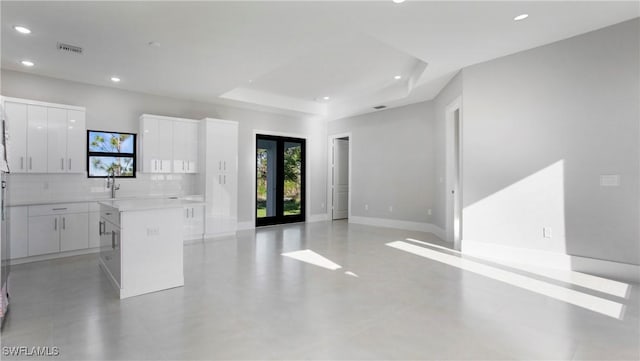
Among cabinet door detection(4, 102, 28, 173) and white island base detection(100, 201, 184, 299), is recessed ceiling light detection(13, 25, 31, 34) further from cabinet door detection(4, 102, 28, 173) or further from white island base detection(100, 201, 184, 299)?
white island base detection(100, 201, 184, 299)

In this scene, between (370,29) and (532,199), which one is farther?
(532,199)

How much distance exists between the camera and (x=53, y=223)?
4.67 m

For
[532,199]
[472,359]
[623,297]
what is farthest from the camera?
[532,199]

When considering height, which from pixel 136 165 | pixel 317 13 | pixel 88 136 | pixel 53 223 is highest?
pixel 317 13

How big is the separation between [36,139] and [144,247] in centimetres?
306

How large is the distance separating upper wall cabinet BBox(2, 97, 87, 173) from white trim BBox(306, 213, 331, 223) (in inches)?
199

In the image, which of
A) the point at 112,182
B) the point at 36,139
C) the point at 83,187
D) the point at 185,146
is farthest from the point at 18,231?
the point at 185,146

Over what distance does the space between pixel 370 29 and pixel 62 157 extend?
194 inches

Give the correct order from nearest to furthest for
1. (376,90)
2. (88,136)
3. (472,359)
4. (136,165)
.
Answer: (472,359) < (88,136) < (136,165) < (376,90)

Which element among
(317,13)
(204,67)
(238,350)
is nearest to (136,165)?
(204,67)

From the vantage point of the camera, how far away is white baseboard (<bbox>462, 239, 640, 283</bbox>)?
3.62 meters

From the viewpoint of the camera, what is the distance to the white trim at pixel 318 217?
8491 mm

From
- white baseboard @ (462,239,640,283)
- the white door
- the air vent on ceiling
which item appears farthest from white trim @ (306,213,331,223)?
the air vent on ceiling

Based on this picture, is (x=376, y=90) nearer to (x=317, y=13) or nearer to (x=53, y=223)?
(x=317, y=13)
